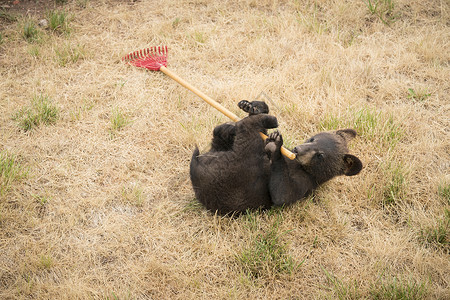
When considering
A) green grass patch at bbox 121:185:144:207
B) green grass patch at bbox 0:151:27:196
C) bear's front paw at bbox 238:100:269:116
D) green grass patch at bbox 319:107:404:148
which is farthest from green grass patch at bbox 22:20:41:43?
green grass patch at bbox 319:107:404:148

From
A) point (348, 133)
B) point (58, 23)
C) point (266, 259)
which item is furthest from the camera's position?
point (58, 23)

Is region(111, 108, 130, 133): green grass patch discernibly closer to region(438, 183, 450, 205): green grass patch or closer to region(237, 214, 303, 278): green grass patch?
region(237, 214, 303, 278): green grass patch

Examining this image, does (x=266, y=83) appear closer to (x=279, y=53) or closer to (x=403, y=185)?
(x=279, y=53)

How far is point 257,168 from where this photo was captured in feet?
11.1

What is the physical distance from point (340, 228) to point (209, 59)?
3121 mm

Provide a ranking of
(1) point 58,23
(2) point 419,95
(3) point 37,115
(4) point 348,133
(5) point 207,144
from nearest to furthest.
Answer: (4) point 348,133 < (5) point 207,144 < (3) point 37,115 < (2) point 419,95 < (1) point 58,23

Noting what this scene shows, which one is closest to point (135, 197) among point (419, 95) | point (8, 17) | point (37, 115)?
point (37, 115)

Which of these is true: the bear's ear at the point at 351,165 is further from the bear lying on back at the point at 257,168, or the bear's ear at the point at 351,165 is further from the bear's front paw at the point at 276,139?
the bear's front paw at the point at 276,139

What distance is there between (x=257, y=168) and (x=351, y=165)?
0.87 m

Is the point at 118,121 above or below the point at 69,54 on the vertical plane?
below

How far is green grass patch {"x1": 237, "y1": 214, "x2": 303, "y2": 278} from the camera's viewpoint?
3.10 meters

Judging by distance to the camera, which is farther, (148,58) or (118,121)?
(148,58)

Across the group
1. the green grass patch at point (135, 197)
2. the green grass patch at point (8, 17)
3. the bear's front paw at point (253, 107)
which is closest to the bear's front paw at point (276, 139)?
the bear's front paw at point (253, 107)

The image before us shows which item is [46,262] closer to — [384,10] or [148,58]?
[148,58]
